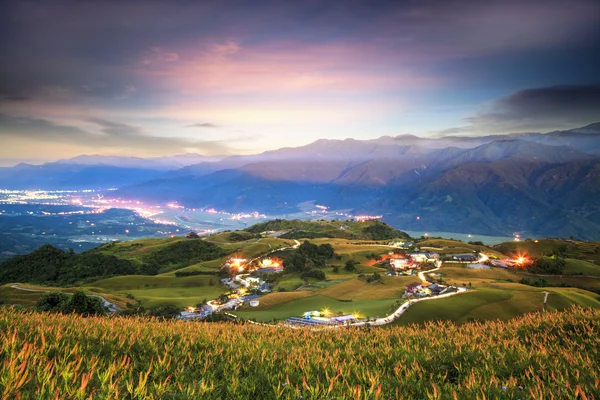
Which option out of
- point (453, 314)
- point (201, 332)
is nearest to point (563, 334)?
point (201, 332)

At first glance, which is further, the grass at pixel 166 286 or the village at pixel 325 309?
the grass at pixel 166 286

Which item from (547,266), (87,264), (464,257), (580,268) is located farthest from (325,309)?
(87,264)

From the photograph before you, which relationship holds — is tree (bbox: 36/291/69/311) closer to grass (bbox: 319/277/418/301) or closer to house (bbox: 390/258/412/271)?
grass (bbox: 319/277/418/301)

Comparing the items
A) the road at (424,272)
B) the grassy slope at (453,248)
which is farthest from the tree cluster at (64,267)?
the grassy slope at (453,248)

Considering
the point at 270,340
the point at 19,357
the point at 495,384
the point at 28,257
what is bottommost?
the point at 28,257

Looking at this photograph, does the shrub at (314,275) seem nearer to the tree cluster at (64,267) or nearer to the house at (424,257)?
the house at (424,257)

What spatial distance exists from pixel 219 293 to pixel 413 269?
5219 centimetres

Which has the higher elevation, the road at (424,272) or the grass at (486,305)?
the grass at (486,305)

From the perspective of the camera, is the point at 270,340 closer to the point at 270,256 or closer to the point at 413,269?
the point at 413,269

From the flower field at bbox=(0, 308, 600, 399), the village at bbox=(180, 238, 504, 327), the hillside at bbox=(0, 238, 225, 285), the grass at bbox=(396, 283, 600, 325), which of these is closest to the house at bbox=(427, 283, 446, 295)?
the village at bbox=(180, 238, 504, 327)

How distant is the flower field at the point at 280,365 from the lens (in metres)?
5.42

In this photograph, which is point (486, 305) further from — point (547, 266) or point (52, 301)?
point (547, 266)

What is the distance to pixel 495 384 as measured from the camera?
6.64 metres

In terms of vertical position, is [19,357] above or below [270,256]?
above
